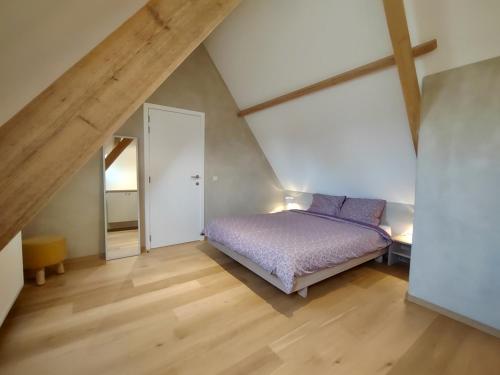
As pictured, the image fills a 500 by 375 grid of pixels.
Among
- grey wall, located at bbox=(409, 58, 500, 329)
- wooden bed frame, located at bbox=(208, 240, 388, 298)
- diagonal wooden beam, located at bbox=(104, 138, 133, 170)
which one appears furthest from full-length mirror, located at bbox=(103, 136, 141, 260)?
grey wall, located at bbox=(409, 58, 500, 329)

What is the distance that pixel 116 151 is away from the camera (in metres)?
3.08

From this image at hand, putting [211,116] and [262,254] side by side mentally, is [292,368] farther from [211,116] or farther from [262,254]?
[211,116]

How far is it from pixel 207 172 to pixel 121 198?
134 centimetres

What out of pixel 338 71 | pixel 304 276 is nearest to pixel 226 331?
pixel 304 276

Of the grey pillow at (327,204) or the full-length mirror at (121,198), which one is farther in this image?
the grey pillow at (327,204)

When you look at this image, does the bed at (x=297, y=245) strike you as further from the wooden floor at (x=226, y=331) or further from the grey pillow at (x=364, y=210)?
the wooden floor at (x=226, y=331)

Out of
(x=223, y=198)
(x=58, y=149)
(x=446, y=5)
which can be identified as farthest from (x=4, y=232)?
(x=223, y=198)

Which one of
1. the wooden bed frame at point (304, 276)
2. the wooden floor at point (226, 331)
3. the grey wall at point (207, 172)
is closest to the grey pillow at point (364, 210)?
the wooden bed frame at point (304, 276)

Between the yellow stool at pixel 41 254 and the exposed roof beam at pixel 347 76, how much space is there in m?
3.17

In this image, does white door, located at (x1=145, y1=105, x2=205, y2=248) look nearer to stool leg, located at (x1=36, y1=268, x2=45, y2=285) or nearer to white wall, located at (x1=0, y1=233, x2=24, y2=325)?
stool leg, located at (x1=36, y1=268, x2=45, y2=285)

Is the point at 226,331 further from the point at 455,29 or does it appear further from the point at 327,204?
the point at 455,29

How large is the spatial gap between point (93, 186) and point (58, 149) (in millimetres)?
2606

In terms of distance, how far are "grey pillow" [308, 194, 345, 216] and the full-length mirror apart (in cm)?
279

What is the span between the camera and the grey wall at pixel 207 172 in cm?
284
